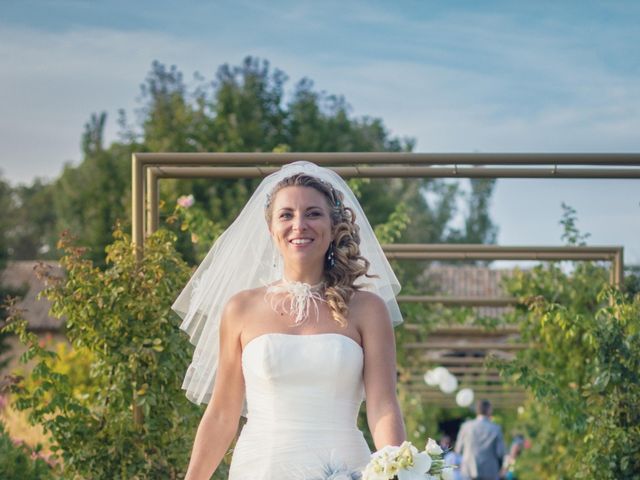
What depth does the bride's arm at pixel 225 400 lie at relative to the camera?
4.32 metres

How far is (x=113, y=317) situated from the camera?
6.62 meters

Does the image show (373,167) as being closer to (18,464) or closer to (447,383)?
(18,464)

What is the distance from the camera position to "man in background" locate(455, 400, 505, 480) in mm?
13125

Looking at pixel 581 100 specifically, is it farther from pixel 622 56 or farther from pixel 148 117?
pixel 148 117

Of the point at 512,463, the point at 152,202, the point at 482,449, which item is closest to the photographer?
the point at 152,202

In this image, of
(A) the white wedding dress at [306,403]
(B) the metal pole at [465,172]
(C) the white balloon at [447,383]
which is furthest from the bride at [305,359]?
(C) the white balloon at [447,383]

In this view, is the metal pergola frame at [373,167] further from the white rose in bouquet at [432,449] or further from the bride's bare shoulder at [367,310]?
the white rose in bouquet at [432,449]

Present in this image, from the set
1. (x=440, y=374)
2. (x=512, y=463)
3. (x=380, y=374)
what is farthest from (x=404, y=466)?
(x=440, y=374)

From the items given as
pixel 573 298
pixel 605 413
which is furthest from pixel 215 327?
pixel 573 298

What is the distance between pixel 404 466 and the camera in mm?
3570

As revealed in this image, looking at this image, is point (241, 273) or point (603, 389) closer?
point (241, 273)

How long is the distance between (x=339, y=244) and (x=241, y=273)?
101 centimetres

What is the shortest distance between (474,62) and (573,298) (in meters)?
11.2

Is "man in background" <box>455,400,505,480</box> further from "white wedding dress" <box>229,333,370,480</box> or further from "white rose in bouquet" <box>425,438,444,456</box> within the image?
"white rose in bouquet" <box>425,438,444,456</box>
